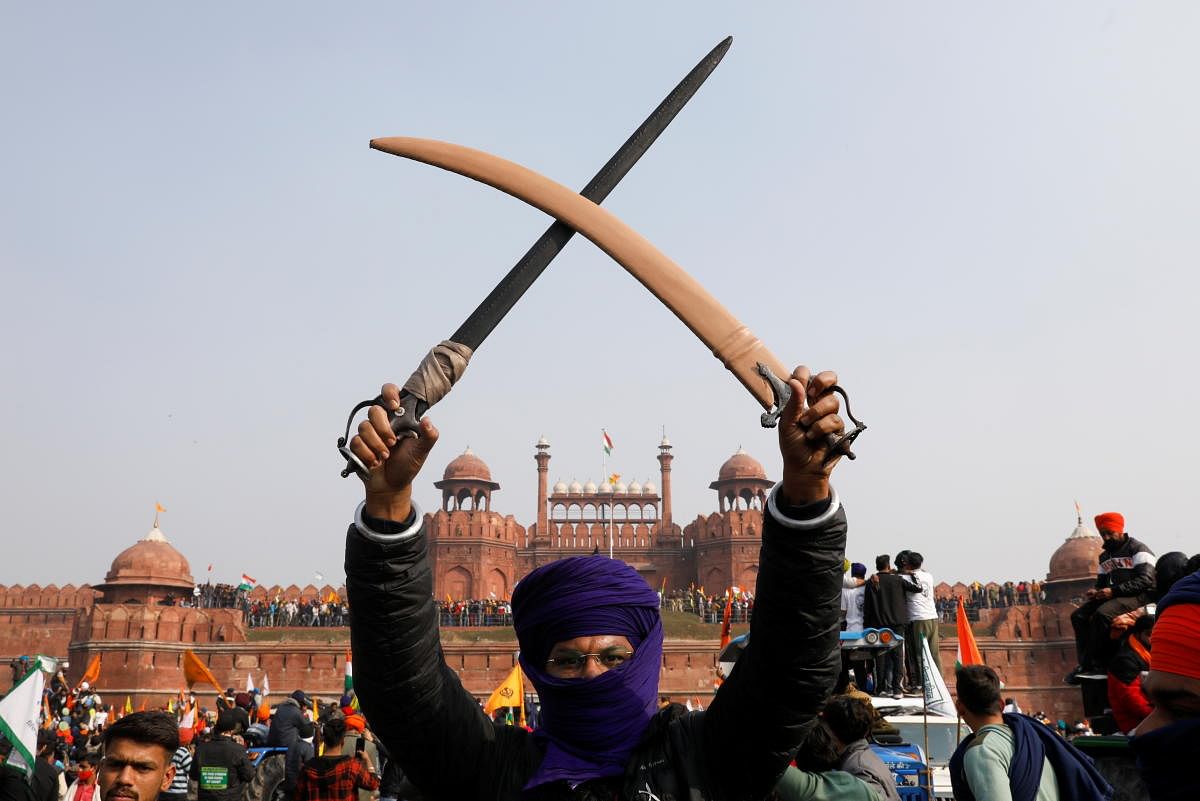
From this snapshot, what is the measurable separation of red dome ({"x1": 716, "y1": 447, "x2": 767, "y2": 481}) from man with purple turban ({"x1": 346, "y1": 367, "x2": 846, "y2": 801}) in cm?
4402

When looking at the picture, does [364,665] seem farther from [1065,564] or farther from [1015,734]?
[1065,564]

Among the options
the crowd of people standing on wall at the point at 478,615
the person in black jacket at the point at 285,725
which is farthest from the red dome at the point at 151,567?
the person in black jacket at the point at 285,725

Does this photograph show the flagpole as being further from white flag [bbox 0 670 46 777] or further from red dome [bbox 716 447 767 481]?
red dome [bbox 716 447 767 481]

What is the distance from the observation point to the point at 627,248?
2.21m

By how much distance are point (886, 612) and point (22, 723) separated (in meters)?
5.11

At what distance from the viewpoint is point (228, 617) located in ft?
102

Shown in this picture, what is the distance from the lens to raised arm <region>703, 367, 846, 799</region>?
4.65 ft

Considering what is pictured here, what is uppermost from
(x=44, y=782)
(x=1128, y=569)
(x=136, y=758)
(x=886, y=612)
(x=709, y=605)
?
(x=709, y=605)

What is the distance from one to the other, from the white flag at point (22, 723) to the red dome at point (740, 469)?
4121cm

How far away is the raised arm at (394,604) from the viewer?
152 cm

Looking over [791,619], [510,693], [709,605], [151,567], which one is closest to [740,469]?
[709,605]

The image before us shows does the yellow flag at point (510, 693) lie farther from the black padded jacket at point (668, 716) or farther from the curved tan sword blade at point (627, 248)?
the black padded jacket at point (668, 716)

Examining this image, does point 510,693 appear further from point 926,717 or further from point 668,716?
point 668,716

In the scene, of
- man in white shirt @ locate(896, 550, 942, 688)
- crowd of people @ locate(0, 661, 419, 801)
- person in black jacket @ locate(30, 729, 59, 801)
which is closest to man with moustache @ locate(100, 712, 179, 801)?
crowd of people @ locate(0, 661, 419, 801)
